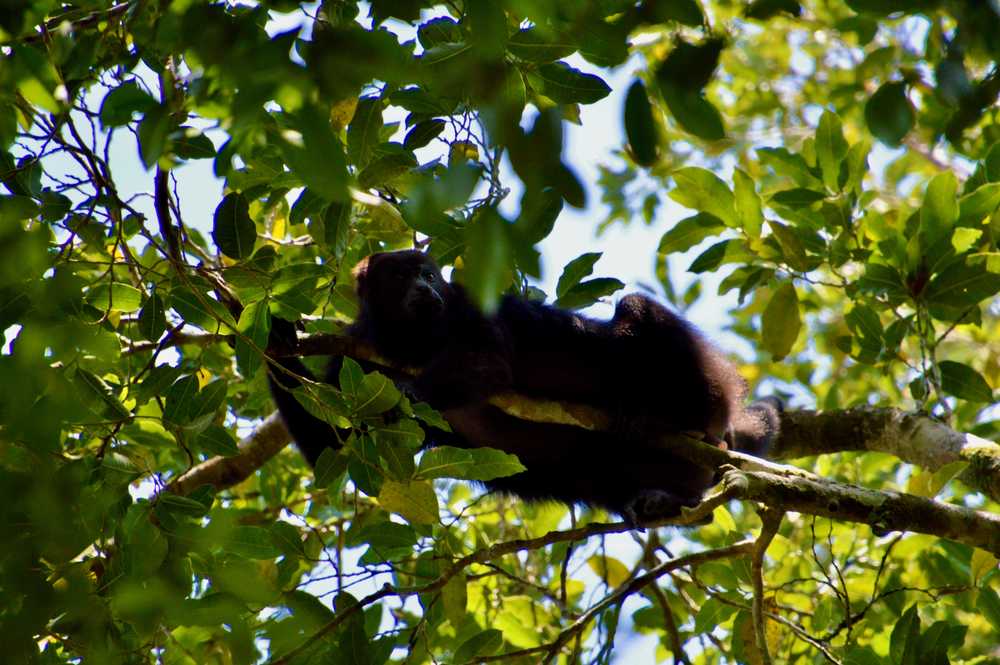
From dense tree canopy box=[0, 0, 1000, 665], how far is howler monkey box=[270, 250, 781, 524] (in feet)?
1.19

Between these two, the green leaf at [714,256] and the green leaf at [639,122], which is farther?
the green leaf at [714,256]

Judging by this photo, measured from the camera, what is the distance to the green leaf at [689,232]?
17.5 ft

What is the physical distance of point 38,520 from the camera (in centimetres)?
191

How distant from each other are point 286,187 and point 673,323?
245cm

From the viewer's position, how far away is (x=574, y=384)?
5289 mm

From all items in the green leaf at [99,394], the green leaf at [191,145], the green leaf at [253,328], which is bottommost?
the green leaf at [99,394]

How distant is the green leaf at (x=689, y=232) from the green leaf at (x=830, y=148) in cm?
67

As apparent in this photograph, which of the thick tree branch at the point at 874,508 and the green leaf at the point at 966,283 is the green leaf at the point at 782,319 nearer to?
the green leaf at the point at 966,283

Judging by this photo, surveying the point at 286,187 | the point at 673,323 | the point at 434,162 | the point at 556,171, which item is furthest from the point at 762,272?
the point at 556,171

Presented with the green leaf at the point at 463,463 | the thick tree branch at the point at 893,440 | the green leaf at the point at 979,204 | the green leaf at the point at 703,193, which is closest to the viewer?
the green leaf at the point at 463,463

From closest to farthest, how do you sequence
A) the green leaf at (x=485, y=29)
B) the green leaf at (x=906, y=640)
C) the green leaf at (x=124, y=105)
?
the green leaf at (x=485, y=29) → the green leaf at (x=124, y=105) → the green leaf at (x=906, y=640)

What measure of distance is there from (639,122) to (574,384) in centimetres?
361

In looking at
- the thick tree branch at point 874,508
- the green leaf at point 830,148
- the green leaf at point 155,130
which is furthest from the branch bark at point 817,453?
the green leaf at point 155,130

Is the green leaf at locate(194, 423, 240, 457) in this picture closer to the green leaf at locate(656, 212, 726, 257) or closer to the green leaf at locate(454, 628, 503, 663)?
the green leaf at locate(454, 628, 503, 663)
